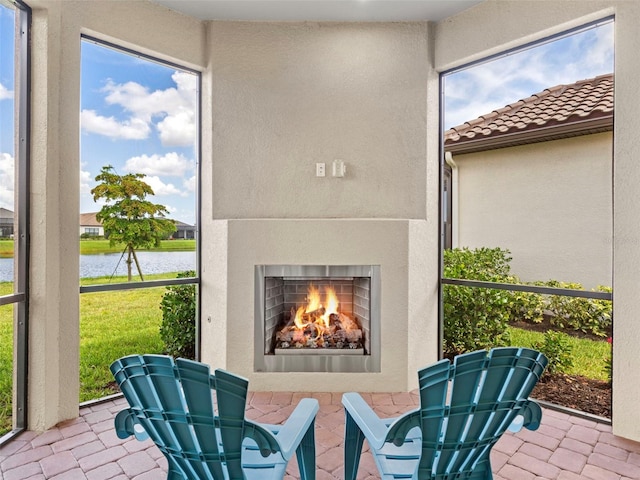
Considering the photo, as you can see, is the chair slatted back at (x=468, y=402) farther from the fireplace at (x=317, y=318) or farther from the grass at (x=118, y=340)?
the grass at (x=118, y=340)

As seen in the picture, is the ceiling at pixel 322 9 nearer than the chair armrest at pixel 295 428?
No

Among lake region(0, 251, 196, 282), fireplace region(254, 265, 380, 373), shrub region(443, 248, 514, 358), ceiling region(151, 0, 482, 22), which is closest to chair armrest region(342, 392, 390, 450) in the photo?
fireplace region(254, 265, 380, 373)

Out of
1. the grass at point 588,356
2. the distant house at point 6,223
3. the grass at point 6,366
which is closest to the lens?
the distant house at point 6,223

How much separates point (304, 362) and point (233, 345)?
0.62 meters

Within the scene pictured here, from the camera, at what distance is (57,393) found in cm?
279

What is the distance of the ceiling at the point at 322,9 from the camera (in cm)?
327

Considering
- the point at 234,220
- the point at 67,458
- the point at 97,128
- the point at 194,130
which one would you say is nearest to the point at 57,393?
the point at 67,458

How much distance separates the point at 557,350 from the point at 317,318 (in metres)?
2.08

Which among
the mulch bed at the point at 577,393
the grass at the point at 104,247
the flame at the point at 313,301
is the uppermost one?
the grass at the point at 104,247

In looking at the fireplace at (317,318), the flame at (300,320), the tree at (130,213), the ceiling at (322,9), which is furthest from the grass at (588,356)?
the tree at (130,213)

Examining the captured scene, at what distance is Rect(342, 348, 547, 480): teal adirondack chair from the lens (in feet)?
4.62

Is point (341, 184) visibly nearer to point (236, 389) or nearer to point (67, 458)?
point (236, 389)

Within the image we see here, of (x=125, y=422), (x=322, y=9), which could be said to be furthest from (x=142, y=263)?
(x=322, y=9)

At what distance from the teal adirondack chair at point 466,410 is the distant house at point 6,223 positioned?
2.60 metres
